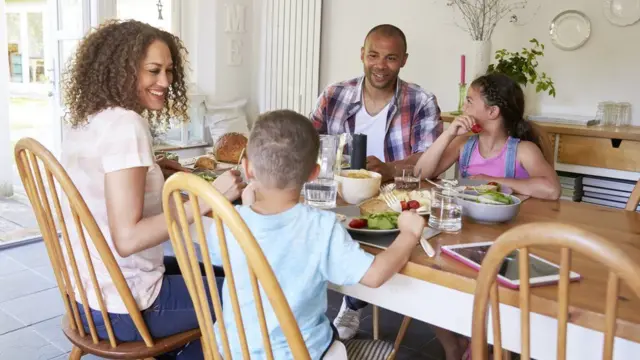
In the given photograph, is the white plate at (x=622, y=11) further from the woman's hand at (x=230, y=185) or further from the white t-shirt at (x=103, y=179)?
the white t-shirt at (x=103, y=179)

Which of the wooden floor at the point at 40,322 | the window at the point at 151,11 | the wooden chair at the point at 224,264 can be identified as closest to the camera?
the wooden chair at the point at 224,264

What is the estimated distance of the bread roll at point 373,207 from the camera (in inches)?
58.9

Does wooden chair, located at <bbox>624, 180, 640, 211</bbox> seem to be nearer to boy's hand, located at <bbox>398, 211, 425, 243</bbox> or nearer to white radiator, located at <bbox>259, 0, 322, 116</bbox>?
boy's hand, located at <bbox>398, 211, 425, 243</bbox>

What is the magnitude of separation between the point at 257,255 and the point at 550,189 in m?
1.19

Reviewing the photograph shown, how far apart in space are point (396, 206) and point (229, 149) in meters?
0.80

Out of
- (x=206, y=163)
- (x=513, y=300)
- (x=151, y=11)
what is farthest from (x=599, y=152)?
(x=151, y=11)

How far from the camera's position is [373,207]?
4.99 ft

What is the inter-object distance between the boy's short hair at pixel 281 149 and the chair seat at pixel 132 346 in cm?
51

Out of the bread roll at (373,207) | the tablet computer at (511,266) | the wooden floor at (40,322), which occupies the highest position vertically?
the bread roll at (373,207)

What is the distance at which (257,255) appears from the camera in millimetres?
915

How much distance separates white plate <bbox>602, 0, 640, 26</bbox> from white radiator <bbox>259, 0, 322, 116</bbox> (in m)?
2.02

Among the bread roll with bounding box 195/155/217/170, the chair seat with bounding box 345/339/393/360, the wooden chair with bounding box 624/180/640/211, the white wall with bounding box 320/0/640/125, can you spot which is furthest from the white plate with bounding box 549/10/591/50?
the chair seat with bounding box 345/339/393/360

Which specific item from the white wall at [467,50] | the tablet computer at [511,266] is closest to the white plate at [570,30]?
the white wall at [467,50]

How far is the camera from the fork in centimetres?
121
